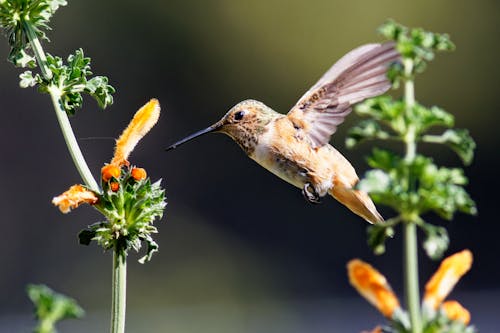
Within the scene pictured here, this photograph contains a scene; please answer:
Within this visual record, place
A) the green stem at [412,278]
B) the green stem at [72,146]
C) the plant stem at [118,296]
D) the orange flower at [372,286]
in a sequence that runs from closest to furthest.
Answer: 1. the green stem at [412,278]
2. the orange flower at [372,286]
3. the plant stem at [118,296]
4. the green stem at [72,146]

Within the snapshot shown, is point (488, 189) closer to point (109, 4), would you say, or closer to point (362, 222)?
point (362, 222)

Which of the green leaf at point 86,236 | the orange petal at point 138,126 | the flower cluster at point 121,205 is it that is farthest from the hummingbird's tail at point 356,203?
the green leaf at point 86,236

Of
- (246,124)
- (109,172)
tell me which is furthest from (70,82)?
(246,124)

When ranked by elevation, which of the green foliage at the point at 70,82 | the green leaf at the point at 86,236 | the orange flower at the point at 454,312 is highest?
the green foliage at the point at 70,82

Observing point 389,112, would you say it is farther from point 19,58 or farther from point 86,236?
point 19,58

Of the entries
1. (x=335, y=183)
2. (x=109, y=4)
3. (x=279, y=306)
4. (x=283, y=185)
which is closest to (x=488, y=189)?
(x=283, y=185)

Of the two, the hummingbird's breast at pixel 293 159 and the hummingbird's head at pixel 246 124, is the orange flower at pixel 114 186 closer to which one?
the hummingbird's breast at pixel 293 159

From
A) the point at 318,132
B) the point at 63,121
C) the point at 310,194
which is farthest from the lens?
the point at 318,132
